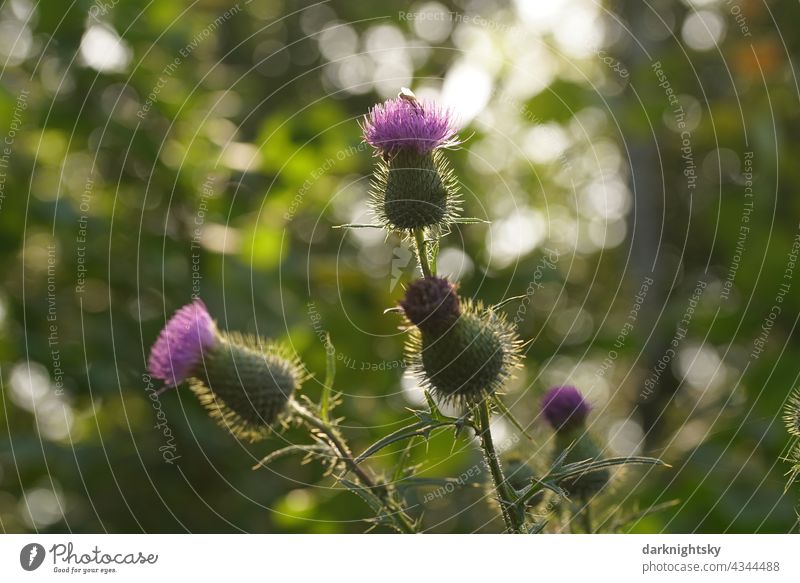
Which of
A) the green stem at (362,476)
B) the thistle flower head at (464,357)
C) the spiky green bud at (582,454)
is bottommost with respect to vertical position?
the spiky green bud at (582,454)

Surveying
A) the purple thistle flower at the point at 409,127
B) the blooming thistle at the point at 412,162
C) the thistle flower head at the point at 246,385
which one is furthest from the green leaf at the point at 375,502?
the purple thistle flower at the point at 409,127

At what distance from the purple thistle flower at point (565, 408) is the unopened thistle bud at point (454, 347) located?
63cm

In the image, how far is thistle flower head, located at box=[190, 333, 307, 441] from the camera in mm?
2852

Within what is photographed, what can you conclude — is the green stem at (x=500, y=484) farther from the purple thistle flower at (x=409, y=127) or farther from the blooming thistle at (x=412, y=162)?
the purple thistle flower at (x=409, y=127)

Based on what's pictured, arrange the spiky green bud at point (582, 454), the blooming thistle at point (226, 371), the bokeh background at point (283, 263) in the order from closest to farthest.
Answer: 1. the blooming thistle at point (226, 371)
2. the spiky green bud at point (582, 454)
3. the bokeh background at point (283, 263)

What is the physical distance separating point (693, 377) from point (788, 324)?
134cm

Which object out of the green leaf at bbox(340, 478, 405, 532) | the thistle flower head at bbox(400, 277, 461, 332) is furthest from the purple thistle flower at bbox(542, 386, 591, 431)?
the green leaf at bbox(340, 478, 405, 532)

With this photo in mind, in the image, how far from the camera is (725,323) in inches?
239

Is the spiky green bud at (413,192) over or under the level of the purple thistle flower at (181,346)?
over

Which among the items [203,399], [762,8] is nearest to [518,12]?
[762,8]

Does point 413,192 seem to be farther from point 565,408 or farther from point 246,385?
point 565,408

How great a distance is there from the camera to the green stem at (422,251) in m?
2.54

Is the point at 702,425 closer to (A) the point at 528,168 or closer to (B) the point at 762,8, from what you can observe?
(A) the point at 528,168
